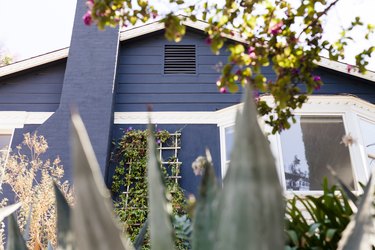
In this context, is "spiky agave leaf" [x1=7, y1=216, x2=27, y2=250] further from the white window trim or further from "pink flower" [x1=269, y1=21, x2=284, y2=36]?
the white window trim

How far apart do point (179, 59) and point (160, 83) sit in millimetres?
882

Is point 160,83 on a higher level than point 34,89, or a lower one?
higher

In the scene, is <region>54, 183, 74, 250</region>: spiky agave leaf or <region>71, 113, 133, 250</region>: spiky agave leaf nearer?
<region>71, 113, 133, 250</region>: spiky agave leaf

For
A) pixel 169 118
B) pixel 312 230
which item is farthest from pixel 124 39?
pixel 312 230

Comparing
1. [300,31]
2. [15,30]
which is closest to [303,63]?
[300,31]

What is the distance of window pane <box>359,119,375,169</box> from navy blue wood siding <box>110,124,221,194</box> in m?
3.27

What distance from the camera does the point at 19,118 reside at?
7746 mm

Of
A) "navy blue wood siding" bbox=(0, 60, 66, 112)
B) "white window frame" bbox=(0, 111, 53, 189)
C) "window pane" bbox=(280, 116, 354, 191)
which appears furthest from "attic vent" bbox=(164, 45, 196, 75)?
"white window frame" bbox=(0, 111, 53, 189)

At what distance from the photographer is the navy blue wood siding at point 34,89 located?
803 centimetres

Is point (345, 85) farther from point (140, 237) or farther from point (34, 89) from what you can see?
point (140, 237)

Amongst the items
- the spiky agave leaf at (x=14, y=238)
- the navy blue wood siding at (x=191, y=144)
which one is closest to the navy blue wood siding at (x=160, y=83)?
the navy blue wood siding at (x=191, y=144)

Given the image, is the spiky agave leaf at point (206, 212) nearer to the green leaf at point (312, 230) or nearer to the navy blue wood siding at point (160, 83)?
the green leaf at point (312, 230)

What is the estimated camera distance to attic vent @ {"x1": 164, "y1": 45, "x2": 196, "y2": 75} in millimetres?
8587

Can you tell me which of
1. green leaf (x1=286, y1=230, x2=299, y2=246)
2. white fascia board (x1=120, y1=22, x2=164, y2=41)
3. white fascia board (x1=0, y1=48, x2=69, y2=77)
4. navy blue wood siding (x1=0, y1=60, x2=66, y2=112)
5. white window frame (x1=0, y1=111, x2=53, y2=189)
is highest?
white fascia board (x1=120, y1=22, x2=164, y2=41)
